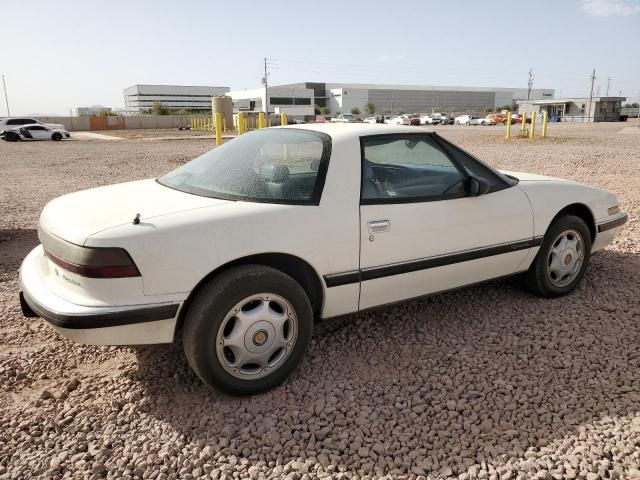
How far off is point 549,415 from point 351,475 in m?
1.11

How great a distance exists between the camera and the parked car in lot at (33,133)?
30.3 metres

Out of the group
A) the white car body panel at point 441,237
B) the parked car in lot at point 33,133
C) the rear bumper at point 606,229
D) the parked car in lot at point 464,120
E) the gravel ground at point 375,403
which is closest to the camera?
Answer: the gravel ground at point 375,403

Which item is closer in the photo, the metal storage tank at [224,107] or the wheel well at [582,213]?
the wheel well at [582,213]

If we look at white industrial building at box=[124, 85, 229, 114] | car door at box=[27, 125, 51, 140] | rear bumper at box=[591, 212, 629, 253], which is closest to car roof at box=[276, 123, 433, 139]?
rear bumper at box=[591, 212, 629, 253]

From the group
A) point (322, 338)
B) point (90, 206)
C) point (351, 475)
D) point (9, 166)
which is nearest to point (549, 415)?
point (351, 475)

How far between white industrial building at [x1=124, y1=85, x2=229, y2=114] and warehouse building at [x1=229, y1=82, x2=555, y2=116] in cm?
2054

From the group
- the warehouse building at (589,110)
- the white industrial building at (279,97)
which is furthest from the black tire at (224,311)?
the white industrial building at (279,97)

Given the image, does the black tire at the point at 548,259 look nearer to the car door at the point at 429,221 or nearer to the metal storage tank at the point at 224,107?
the car door at the point at 429,221

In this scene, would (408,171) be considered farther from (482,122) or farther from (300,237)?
(482,122)

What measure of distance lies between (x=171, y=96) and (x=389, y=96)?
58622 millimetres

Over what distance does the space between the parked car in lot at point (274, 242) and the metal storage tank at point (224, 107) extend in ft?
132

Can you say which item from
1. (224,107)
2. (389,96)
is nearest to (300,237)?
(224,107)

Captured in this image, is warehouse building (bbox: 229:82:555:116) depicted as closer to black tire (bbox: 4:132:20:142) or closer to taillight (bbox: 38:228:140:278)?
black tire (bbox: 4:132:20:142)

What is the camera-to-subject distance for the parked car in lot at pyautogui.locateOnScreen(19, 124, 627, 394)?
2.43m
